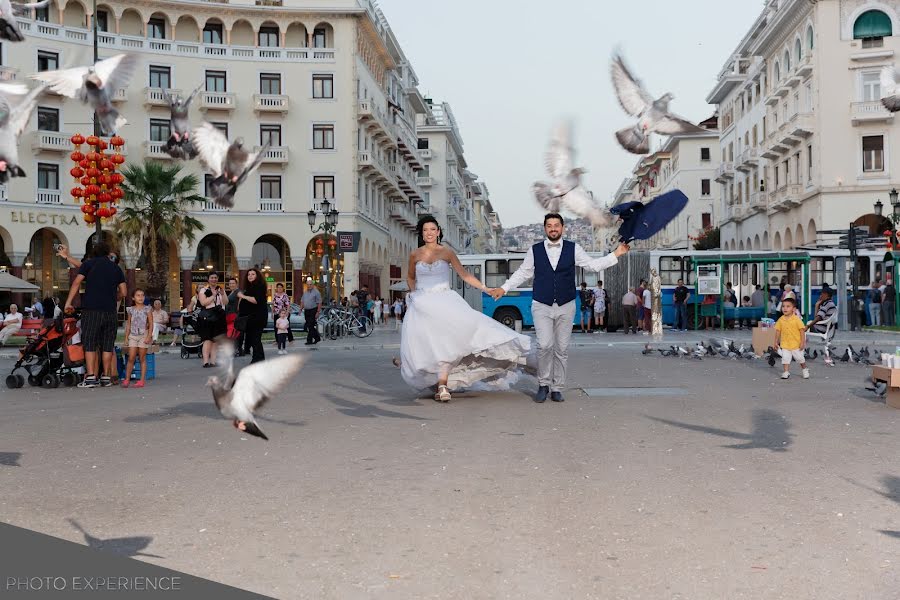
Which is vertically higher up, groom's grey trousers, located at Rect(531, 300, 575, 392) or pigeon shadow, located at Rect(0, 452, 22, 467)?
groom's grey trousers, located at Rect(531, 300, 575, 392)

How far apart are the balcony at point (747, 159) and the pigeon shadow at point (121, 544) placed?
6009cm

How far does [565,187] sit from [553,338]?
136 inches

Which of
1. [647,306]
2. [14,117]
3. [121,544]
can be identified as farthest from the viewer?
[647,306]

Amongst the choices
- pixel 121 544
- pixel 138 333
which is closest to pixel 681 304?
pixel 138 333

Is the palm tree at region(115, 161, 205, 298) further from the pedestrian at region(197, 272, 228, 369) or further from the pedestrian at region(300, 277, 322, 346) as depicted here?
the pedestrian at region(197, 272, 228, 369)

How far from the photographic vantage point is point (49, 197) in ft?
162

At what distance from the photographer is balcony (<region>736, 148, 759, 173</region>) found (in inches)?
2439

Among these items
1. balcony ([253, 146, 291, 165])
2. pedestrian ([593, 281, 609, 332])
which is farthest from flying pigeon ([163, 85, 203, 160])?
balcony ([253, 146, 291, 165])

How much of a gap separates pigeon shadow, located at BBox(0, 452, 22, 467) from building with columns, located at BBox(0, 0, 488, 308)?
1611 inches

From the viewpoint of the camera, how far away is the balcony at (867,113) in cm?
4778

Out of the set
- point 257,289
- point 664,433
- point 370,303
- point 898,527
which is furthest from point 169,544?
point 370,303

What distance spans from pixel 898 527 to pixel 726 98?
72.9 meters

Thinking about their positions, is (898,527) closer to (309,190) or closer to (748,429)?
(748,429)

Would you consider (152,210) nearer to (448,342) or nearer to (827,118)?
(827,118)
